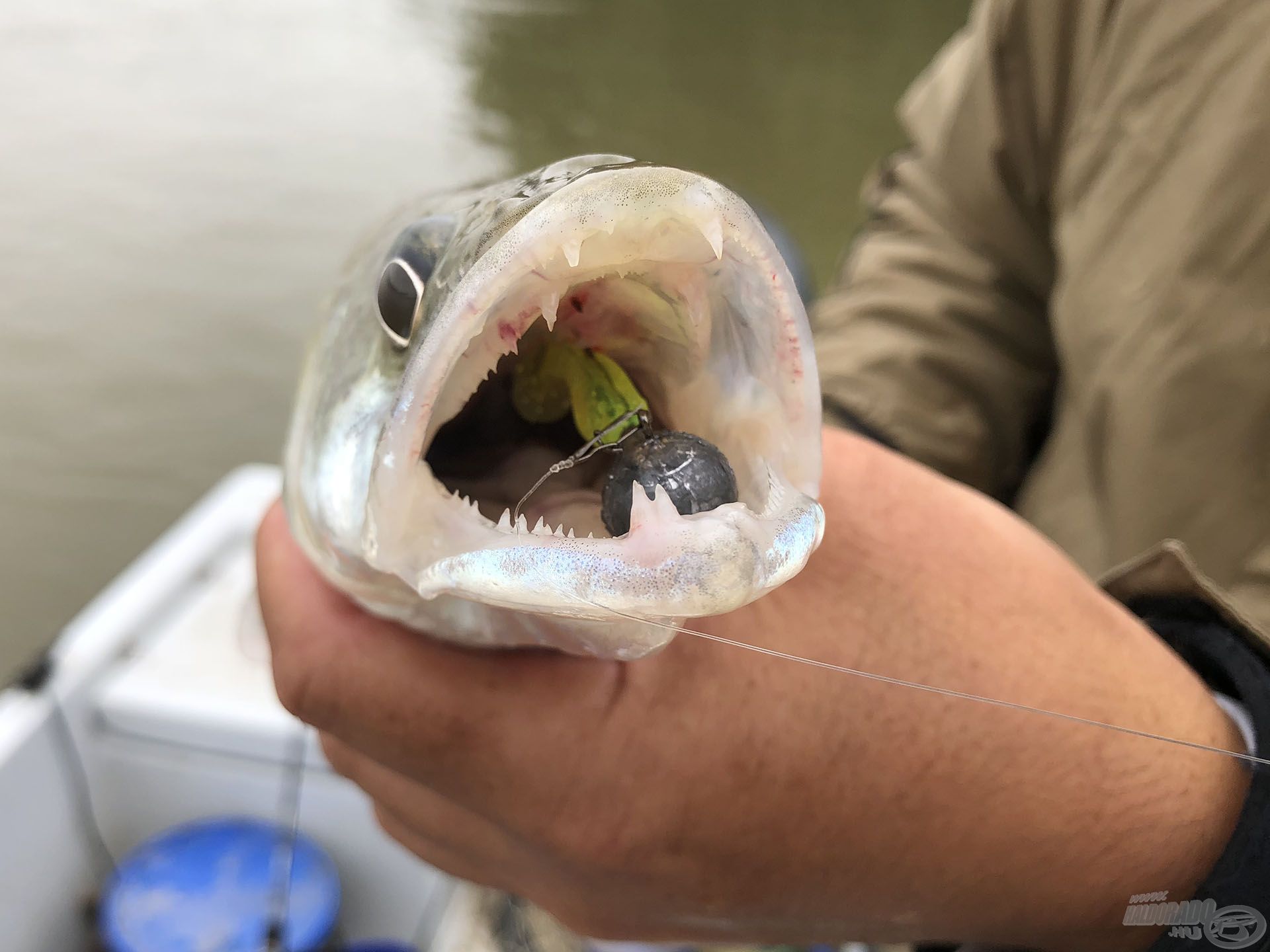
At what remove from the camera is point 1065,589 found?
2.09 feet

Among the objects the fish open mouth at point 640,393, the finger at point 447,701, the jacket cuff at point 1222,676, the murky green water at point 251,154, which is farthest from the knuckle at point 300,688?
the murky green water at point 251,154

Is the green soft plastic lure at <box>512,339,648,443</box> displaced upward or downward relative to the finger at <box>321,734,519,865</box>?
upward

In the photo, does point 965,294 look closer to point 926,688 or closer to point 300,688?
point 926,688

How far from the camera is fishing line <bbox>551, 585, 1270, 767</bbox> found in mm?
422

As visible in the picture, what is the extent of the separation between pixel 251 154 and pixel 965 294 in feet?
13.4

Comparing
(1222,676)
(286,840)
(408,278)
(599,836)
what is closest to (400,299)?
(408,278)

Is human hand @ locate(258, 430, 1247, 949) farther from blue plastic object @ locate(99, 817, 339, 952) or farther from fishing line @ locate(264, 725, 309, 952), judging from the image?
blue plastic object @ locate(99, 817, 339, 952)

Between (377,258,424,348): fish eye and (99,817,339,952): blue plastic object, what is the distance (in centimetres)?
120

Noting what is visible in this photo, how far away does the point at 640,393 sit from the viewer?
0.56m

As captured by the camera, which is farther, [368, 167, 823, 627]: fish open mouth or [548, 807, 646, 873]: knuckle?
[548, 807, 646, 873]: knuckle

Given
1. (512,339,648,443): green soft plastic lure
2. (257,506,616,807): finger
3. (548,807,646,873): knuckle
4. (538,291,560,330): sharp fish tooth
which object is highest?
→ (538,291,560,330): sharp fish tooth

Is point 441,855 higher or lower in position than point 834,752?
lower

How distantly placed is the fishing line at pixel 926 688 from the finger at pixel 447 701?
0.31ft

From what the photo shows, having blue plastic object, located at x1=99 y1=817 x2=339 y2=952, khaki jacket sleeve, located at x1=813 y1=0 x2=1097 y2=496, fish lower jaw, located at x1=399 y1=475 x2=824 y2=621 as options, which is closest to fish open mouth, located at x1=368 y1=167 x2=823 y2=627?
fish lower jaw, located at x1=399 y1=475 x2=824 y2=621
